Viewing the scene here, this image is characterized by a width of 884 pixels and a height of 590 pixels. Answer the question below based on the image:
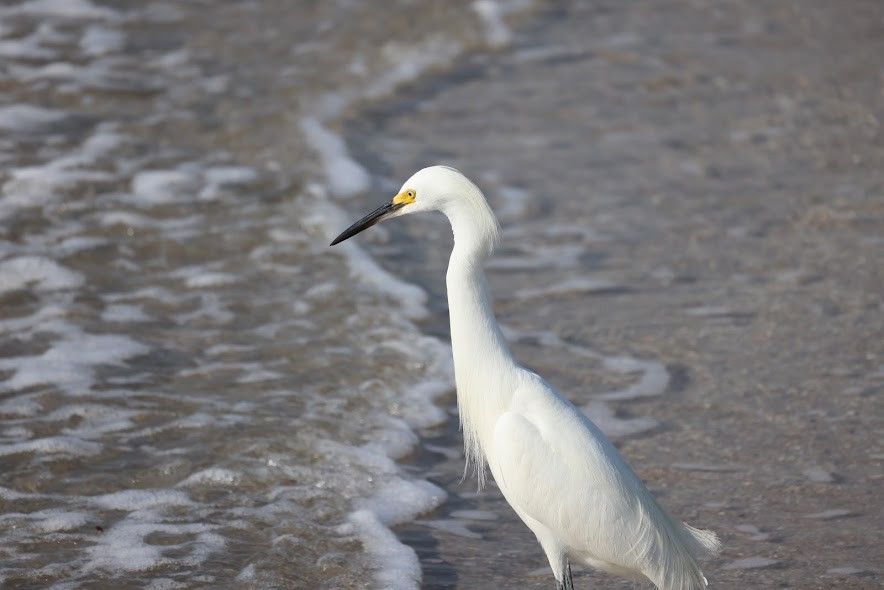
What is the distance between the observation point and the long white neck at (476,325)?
3660 millimetres

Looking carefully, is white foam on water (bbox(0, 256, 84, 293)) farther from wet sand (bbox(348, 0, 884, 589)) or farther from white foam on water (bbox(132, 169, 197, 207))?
wet sand (bbox(348, 0, 884, 589))

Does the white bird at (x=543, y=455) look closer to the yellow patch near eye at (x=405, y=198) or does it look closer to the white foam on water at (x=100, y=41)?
the yellow patch near eye at (x=405, y=198)

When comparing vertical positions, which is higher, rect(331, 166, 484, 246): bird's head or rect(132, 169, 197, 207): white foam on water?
rect(331, 166, 484, 246): bird's head

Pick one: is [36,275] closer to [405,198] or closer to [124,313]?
[124,313]

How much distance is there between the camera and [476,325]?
3730 mm

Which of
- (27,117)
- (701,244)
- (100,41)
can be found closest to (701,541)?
(701,244)

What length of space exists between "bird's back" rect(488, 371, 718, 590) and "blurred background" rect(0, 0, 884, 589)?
0.43 meters

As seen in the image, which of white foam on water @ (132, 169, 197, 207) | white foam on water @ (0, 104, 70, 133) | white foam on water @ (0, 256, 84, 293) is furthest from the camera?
white foam on water @ (0, 104, 70, 133)

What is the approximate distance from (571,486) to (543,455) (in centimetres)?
13

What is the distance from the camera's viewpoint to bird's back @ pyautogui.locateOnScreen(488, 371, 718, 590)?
11.6 ft

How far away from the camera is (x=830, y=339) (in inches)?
218

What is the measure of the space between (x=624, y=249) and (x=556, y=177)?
1202 mm

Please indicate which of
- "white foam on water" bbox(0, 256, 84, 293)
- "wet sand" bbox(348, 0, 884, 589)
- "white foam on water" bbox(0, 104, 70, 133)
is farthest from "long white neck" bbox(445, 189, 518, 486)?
"white foam on water" bbox(0, 104, 70, 133)

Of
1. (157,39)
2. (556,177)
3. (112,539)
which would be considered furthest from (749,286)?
(157,39)
